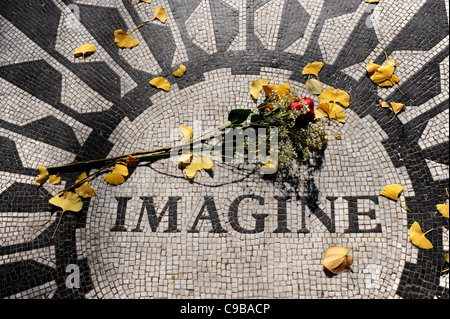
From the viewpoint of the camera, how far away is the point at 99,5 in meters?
5.84

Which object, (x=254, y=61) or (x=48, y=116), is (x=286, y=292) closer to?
(x=254, y=61)

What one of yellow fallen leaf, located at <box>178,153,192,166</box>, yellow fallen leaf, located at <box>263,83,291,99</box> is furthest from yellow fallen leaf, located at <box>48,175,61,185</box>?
yellow fallen leaf, located at <box>263,83,291,99</box>

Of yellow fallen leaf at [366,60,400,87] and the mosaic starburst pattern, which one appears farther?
yellow fallen leaf at [366,60,400,87]

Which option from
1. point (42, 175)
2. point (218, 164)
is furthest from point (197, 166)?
point (42, 175)

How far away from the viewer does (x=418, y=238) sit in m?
4.95

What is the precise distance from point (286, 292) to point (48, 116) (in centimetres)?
422

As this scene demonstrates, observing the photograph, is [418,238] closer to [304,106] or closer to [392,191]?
[392,191]

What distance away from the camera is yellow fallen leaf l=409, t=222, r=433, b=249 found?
4.94m

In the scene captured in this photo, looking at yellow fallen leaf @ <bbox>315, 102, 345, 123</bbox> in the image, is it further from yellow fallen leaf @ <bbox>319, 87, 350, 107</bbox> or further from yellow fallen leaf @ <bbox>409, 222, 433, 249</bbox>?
yellow fallen leaf @ <bbox>409, 222, 433, 249</bbox>

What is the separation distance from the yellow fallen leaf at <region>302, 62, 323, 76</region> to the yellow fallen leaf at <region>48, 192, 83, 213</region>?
3.77m

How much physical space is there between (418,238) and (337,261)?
3.82 feet

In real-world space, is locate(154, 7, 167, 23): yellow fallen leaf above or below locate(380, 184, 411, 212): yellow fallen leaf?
above
